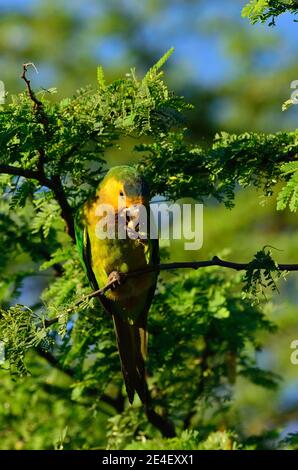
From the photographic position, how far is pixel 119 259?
4289 mm

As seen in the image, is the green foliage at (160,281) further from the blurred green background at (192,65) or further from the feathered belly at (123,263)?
the blurred green background at (192,65)

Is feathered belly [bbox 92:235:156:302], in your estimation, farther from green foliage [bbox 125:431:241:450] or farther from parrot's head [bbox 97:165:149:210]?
green foliage [bbox 125:431:241:450]

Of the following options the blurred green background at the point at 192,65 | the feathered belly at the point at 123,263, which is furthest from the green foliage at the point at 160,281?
the blurred green background at the point at 192,65

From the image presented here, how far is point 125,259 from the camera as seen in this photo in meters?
4.27

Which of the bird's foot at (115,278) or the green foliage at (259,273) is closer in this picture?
the green foliage at (259,273)

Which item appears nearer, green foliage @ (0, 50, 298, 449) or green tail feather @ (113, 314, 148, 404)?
green foliage @ (0, 50, 298, 449)

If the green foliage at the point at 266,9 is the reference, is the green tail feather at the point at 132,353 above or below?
below

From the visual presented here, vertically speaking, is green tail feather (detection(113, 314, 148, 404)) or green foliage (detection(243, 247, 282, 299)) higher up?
green foliage (detection(243, 247, 282, 299))

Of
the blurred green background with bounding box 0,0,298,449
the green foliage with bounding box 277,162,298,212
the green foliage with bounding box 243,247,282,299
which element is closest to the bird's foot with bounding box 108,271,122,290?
the green foliage with bounding box 243,247,282,299

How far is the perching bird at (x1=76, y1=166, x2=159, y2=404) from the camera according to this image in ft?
13.6

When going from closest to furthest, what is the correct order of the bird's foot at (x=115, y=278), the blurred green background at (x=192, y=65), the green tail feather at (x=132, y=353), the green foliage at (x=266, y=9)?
the green foliage at (x=266, y=9)
the bird's foot at (x=115, y=278)
the green tail feather at (x=132, y=353)
the blurred green background at (x=192, y=65)

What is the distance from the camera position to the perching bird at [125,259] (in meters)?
4.13

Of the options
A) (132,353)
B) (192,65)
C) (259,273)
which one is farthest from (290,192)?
(192,65)

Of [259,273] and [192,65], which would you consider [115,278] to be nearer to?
[259,273]
